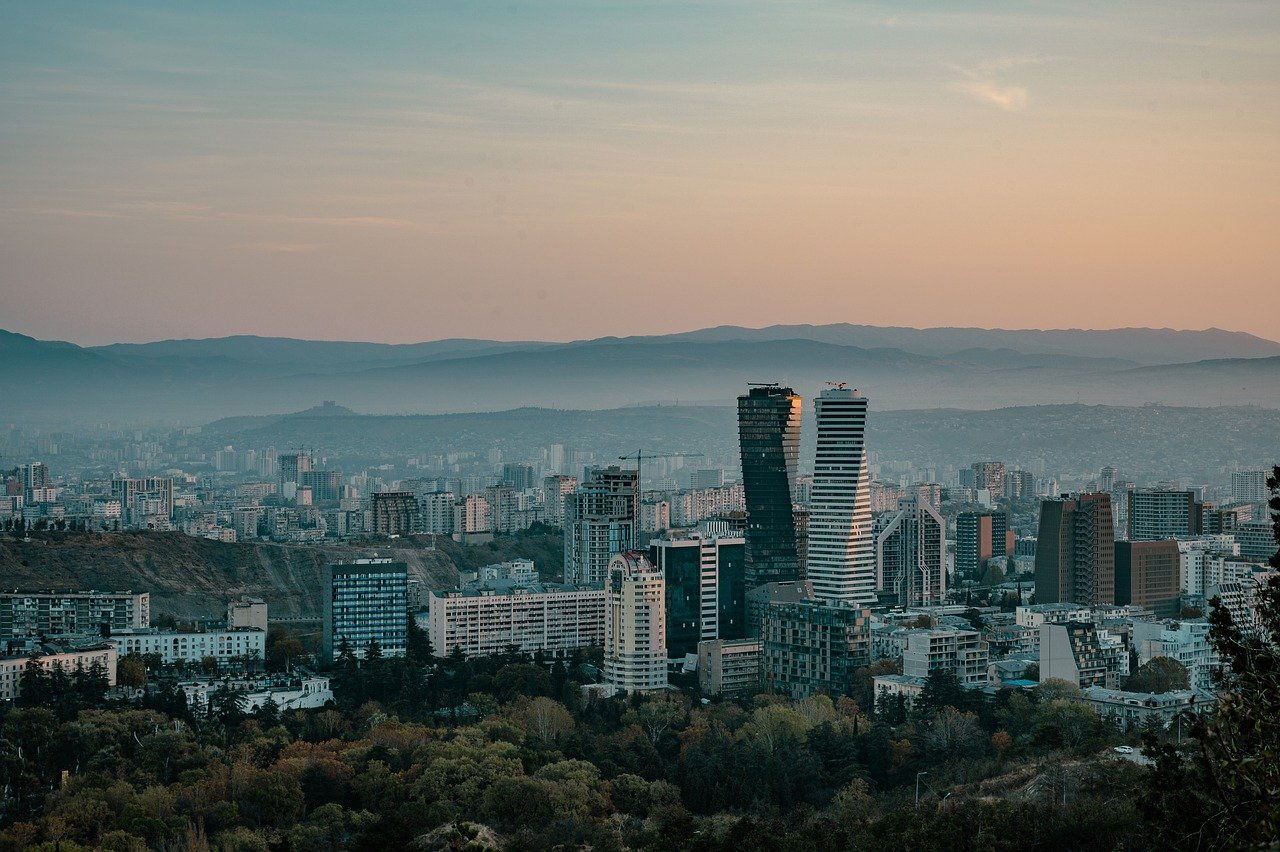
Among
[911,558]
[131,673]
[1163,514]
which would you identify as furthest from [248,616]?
[1163,514]

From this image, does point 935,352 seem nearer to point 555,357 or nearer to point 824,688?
point 555,357

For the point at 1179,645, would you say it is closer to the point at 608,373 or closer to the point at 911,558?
the point at 911,558

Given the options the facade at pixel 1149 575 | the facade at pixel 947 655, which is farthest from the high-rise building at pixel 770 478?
the facade at pixel 947 655

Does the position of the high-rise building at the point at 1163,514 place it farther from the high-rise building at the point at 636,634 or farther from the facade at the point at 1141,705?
the facade at the point at 1141,705

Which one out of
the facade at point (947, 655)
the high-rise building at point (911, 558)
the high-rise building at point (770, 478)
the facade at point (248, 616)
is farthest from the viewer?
the high-rise building at point (911, 558)

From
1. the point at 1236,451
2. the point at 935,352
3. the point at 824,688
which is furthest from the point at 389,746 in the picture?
the point at 935,352

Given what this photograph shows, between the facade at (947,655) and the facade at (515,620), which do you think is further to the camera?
the facade at (515,620)

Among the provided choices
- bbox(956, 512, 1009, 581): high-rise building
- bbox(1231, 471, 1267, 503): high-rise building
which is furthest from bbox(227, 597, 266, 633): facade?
bbox(1231, 471, 1267, 503): high-rise building
